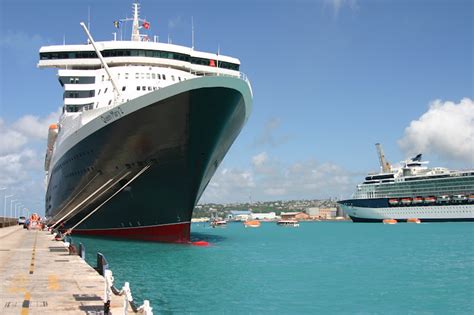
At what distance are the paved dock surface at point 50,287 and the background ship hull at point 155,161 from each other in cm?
971

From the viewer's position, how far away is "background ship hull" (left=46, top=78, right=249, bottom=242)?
29.5m

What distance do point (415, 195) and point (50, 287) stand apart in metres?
130

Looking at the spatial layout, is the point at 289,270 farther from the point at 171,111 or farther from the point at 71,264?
the point at 71,264

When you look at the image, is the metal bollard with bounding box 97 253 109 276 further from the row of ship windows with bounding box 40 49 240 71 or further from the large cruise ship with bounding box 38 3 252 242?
the row of ship windows with bounding box 40 49 240 71

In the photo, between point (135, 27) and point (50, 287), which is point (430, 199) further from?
point (50, 287)

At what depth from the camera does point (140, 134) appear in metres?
30.0

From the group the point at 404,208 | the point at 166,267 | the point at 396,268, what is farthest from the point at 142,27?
the point at 404,208

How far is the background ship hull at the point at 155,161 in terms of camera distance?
29514 mm

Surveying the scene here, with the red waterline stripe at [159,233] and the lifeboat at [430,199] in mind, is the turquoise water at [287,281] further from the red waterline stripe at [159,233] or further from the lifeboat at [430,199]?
the lifeboat at [430,199]

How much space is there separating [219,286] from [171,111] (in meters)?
10.9

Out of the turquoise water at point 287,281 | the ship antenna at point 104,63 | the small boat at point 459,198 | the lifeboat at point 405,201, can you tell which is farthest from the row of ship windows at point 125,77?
the lifeboat at point 405,201

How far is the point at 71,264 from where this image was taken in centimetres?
1984

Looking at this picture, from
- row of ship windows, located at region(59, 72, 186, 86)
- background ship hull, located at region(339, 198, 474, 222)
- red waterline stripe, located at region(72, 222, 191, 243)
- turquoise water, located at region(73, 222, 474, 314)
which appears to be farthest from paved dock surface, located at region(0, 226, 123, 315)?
background ship hull, located at region(339, 198, 474, 222)

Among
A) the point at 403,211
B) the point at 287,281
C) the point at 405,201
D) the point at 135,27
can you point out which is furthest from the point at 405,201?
the point at 287,281
